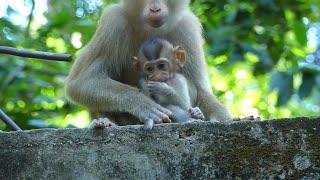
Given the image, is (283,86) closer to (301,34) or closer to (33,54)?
(301,34)

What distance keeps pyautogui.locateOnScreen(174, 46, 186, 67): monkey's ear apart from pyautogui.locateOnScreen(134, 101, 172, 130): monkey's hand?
384 millimetres

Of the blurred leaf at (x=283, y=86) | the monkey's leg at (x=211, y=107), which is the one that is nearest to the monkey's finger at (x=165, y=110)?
the monkey's leg at (x=211, y=107)

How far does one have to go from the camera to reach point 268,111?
482 inches

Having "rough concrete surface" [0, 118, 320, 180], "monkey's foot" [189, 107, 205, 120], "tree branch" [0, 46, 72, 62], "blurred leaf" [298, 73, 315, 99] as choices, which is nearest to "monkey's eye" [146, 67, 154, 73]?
"monkey's foot" [189, 107, 205, 120]

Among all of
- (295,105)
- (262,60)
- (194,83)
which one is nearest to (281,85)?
(262,60)

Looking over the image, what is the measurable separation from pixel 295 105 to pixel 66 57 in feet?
35.3

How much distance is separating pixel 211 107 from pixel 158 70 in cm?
67

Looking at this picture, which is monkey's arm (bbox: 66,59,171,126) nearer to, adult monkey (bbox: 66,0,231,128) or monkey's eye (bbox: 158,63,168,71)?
adult monkey (bbox: 66,0,231,128)

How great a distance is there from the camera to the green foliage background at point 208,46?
7293 mm

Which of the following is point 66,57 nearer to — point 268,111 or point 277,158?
point 277,158

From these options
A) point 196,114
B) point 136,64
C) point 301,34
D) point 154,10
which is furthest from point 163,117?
point 301,34

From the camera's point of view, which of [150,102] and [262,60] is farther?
[262,60]

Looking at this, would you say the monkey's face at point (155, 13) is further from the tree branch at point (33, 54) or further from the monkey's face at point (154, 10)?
the tree branch at point (33, 54)

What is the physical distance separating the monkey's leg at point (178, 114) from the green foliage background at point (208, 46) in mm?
1526
